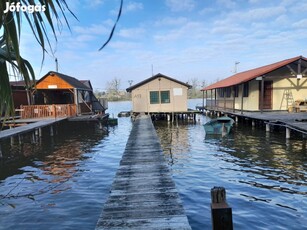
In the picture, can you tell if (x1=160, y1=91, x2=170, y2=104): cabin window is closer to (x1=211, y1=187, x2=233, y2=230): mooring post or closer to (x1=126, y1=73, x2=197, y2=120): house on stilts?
(x1=126, y1=73, x2=197, y2=120): house on stilts

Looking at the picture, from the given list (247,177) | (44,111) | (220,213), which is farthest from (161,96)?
Answer: (220,213)

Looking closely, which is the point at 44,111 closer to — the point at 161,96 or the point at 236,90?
the point at 161,96

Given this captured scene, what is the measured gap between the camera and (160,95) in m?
31.3

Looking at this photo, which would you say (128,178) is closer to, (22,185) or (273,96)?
(22,185)

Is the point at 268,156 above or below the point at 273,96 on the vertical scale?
below

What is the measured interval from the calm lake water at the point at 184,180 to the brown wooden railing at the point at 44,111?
598cm

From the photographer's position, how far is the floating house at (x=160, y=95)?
31078 mm

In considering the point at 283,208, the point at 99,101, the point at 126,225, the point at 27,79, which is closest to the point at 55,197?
the point at 126,225

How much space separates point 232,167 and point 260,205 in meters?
3.91

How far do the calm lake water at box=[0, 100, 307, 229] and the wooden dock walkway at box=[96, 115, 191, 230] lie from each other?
1.07 metres

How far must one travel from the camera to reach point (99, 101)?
35.2 m

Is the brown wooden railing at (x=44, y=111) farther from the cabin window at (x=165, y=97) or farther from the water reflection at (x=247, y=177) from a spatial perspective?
the cabin window at (x=165, y=97)

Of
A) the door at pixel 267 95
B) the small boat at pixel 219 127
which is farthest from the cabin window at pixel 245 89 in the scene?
the small boat at pixel 219 127

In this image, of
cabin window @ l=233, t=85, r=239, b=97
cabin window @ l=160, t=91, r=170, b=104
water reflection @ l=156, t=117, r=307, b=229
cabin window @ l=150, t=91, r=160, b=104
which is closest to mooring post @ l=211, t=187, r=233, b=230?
water reflection @ l=156, t=117, r=307, b=229
